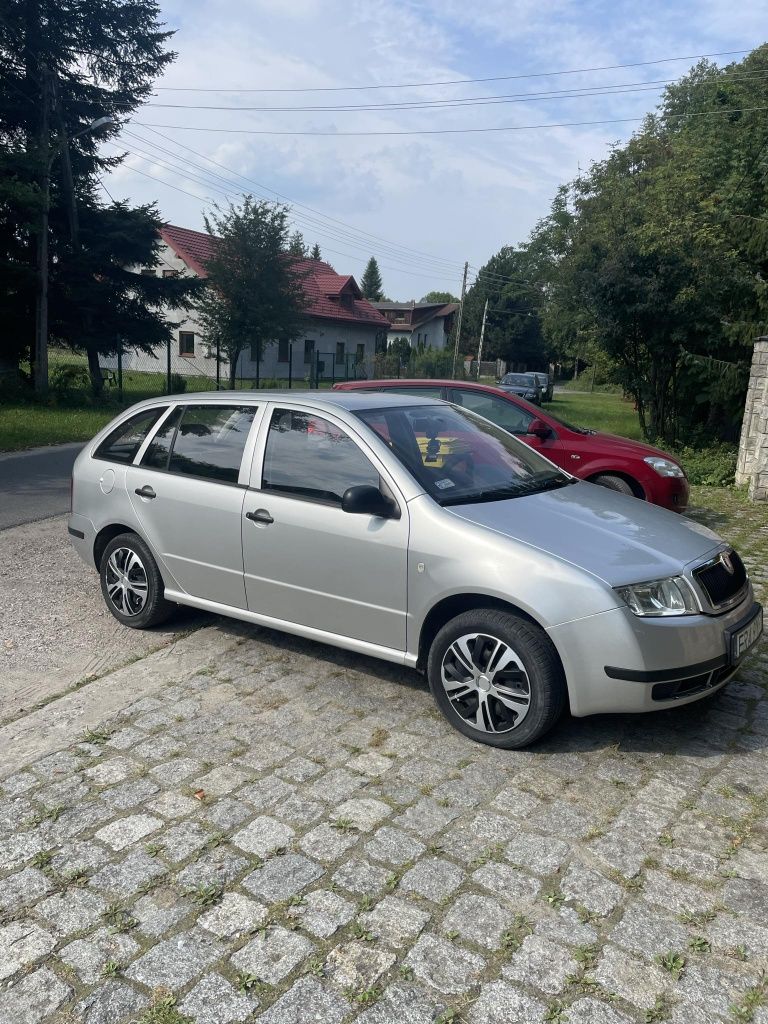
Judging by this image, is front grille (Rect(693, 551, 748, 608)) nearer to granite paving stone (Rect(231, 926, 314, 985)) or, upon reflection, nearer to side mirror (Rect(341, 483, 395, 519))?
side mirror (Rect(341, 483, 395, 519))

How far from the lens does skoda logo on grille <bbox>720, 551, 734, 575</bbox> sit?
419 centimetres

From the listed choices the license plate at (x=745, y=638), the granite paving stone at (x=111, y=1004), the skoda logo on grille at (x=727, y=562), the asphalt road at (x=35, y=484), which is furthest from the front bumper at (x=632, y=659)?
the asphalt road at (x=35, y=484)

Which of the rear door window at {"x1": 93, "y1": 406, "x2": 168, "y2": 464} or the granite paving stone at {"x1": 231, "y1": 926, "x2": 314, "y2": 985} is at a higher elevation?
the rear door window at {"x1": 93, "y1": 406, "x2": 168, "y2": 464}

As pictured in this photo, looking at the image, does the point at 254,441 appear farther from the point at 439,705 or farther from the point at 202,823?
the point at 202,823

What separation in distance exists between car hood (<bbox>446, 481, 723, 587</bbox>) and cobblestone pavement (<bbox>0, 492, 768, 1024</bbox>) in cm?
90

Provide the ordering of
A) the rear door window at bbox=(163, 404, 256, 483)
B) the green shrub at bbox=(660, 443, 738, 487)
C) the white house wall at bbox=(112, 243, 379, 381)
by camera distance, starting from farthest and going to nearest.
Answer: the white house wall at bbox=(112, 243, 379, 381)
the green shrub at bbox=(660, 443, 738, 487)
the rear door window at bbox=(163, 404, 256, 483)

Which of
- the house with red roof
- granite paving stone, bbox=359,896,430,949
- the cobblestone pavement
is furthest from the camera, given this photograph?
the house with red roof

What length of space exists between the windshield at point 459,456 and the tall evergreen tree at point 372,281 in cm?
12232

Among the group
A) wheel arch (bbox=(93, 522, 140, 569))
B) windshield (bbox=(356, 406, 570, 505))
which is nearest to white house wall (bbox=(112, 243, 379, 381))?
wheel arch (bbox=(93, 522, 140, 569))

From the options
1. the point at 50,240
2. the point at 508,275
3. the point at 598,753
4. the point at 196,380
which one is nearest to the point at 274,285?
the point at 196,380

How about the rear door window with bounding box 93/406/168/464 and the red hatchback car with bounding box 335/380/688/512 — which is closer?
the rear door window with bounding box 93/406/168/464

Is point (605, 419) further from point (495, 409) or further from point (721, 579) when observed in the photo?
point (721, 579)

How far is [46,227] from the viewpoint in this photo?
20531mm

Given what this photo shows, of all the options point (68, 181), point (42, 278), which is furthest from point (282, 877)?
point (68, 181)
